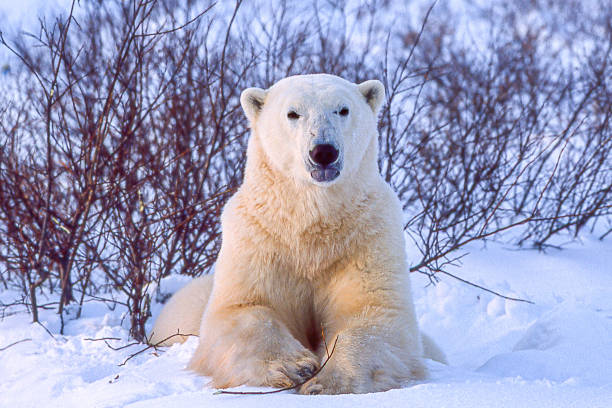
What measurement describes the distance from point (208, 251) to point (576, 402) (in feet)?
9.70

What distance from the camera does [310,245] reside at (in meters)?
2.21

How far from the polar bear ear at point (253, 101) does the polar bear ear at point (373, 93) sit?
1.29 feet

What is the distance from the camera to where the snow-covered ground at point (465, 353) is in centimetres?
160

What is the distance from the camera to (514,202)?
529cm

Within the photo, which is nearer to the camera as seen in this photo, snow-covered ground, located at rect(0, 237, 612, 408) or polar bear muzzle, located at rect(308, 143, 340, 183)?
snow-covered ground, located at rect(0, 237, 612, 408)

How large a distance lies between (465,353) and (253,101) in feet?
5.79

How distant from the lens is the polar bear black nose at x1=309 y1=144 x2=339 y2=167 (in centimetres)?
200

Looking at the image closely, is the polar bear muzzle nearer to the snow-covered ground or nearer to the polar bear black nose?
the polar bear black nose

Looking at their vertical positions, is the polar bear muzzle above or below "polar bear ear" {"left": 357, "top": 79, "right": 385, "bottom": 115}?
below

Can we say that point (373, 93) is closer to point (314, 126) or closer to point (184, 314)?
point (314, 126)

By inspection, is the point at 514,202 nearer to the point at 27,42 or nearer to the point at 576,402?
the point at 576,402

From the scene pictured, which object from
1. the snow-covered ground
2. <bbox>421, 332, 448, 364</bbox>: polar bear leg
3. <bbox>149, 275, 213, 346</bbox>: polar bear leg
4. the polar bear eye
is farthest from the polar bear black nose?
<bbox>149, 275, 213, 346</bbox>: polar bear leg

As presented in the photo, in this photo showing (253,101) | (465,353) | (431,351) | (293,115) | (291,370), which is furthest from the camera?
(465,353)

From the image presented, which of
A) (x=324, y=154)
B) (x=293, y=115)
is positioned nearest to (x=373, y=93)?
(x=293, y=115)
